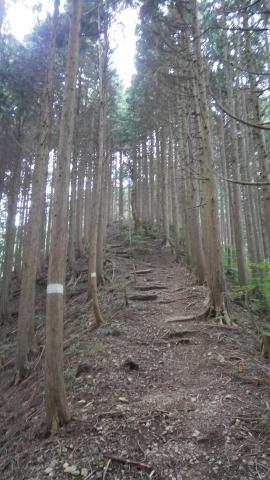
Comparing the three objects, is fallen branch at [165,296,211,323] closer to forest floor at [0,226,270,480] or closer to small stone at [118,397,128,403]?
forest floor at [0,226,270,480]

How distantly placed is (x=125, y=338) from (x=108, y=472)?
3.56 meters

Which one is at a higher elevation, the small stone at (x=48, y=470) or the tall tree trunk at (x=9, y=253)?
the tall tree trunk at (x=9, y=253)

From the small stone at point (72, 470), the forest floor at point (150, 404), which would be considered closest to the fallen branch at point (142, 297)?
the forest floor at point (150, 404)

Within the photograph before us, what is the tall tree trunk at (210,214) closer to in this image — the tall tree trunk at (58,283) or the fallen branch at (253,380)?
the fallen branch at (253,380)

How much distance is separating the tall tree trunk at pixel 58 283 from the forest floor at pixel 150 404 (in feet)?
1.01

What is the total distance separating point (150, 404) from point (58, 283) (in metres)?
Answer: 2.03

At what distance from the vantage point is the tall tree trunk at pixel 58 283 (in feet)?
12.6

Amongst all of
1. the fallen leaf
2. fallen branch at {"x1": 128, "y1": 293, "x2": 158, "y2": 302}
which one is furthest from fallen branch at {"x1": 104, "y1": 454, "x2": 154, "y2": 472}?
fallen branch at {"x1": 128, "y1": 293, "x2": 158, "y2": 302}

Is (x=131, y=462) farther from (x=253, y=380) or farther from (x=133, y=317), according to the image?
(x=133, y=317)

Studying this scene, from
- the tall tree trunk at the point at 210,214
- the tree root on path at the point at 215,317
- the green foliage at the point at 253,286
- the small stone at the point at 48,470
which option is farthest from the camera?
the green foliage at the point at 253,286

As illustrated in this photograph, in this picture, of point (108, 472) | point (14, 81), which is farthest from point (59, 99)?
point (108, 472)

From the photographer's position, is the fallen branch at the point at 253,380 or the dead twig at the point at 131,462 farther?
the fallen branch at the point at 253,380

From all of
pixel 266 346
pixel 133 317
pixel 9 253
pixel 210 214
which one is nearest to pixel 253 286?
pixel 210 214

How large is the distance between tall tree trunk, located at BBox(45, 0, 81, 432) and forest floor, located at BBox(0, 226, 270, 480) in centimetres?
31
